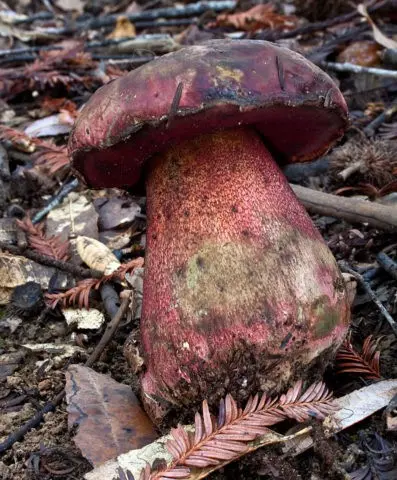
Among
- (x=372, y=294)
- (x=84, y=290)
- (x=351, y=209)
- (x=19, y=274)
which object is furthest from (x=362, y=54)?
(x=19, y=274)

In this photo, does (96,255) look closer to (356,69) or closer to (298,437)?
(298,437)

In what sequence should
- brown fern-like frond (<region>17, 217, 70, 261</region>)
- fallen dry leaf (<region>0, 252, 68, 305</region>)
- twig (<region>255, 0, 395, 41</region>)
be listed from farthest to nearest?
twig (<region>255, 0, 395, 41</region>)
brown fern-like frond (<region>17, 217, 70, 261</region>)
fallen dry leaf (<region>0, 252, 68, 305</region>)

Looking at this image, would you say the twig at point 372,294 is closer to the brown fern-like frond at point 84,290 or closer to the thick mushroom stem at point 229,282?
the thick mushroom stem at point 229,282

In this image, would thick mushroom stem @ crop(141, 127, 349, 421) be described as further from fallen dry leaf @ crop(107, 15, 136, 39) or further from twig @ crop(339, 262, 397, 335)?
fallen dry leaf @ crop(107, 15, 136, 39)

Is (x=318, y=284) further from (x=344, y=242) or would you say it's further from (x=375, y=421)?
(x=344, y=242)

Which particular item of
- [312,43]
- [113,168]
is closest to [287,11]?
[312,43]

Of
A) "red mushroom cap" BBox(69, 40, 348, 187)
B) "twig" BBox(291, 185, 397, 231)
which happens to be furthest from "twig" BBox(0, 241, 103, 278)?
"twig" BBox(291, 185, 397, 231)

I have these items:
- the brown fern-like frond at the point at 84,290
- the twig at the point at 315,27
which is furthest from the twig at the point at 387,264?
the twig at the point at 315,27
